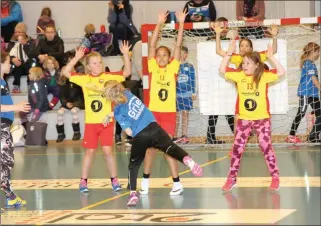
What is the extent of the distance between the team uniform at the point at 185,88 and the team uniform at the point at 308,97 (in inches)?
83.5

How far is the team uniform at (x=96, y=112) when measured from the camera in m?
11.2

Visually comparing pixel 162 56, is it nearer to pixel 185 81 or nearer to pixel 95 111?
pixel 95 111

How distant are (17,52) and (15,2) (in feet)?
5.99

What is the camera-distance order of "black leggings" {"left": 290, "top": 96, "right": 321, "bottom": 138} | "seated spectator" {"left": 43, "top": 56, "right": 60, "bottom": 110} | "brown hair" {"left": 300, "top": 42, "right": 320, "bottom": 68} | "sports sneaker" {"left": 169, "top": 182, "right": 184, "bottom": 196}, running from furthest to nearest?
"seated spectator" {"left": 43, "top": 56, "right": 60, "bottom": 110} < "black leggings" {"left": 290, "top": 96, "right": 321, "bottom": 138} < "brown hair" {"left": 300, "top": 42, "right": 320, "bottom": 68} < "sports sneaker" {"left": 169, "top": 182, "right": 184, "bottom": 196}

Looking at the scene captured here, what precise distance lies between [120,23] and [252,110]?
32.8 feet

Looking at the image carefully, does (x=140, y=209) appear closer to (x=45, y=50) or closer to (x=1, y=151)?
(x=1, y=151)

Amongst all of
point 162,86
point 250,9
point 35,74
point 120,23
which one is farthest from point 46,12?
point 162,86

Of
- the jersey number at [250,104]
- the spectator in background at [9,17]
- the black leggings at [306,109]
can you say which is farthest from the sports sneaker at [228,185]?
the spectator in background at [9,17]

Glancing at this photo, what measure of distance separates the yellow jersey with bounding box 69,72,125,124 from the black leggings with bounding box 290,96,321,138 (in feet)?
19.9

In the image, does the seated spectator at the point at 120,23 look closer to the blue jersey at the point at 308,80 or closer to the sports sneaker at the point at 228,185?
the blue jersey at the point at 308,80

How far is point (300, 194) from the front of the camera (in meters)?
10.3

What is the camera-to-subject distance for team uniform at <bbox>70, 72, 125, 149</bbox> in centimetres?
1123

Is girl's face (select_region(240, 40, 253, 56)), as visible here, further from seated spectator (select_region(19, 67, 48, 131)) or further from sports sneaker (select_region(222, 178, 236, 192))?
seated spectator (select_region(19, 67, 48, 131))

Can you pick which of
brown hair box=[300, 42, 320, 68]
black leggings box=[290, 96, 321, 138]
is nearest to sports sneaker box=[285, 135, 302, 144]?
black leggings box=[290, 96, 321, 138]
